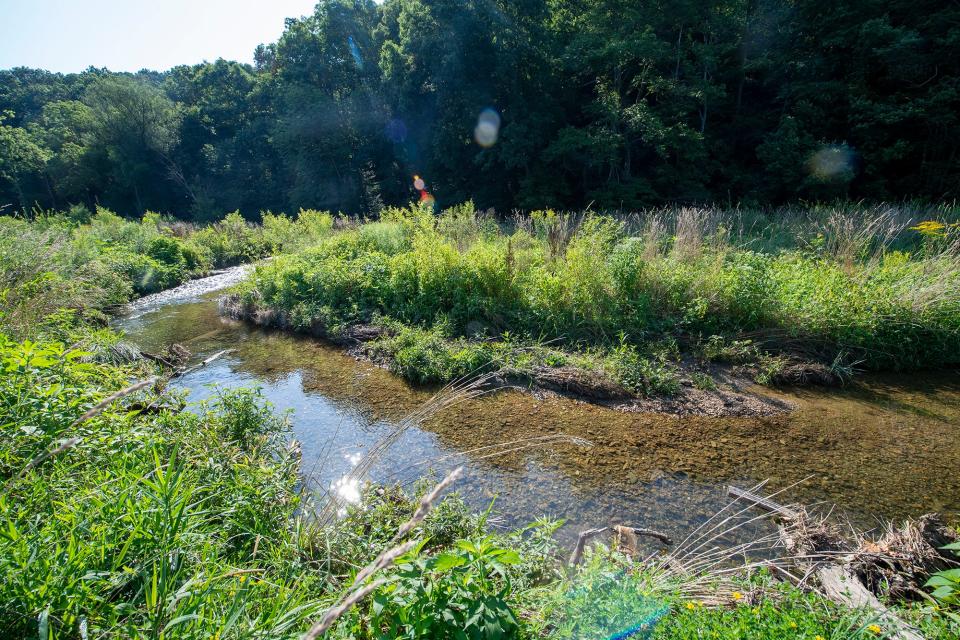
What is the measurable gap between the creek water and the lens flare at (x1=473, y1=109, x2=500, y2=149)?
15.8 meters

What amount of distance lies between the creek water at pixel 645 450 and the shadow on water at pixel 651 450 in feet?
0.05

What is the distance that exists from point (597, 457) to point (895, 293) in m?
5.70

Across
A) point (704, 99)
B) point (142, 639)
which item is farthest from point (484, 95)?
point (142, 639)

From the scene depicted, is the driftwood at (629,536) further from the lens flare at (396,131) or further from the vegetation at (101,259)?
the lens flare at (396,131)

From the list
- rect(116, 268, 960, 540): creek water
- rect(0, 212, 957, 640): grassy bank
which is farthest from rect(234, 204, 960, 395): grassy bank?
rect(0, 212, 957, 640): grassy bank

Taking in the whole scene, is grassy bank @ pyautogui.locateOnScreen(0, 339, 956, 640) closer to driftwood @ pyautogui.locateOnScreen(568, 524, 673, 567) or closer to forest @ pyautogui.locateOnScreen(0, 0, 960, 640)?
forest @ pyautogui.locateOnScreen(0, 0, 960, 640)

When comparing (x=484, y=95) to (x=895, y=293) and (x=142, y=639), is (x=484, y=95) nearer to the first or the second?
(x=895, y=293)

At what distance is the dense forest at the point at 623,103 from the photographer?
1454 centimetres

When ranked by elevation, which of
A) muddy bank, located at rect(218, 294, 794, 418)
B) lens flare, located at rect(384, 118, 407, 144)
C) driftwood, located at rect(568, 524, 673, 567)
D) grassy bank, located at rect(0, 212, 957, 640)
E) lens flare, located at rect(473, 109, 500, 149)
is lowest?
muddy bank, located at rect(218, 294, 794, 418)

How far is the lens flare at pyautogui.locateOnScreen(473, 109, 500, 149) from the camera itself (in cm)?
1878

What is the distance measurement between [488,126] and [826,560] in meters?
19.7

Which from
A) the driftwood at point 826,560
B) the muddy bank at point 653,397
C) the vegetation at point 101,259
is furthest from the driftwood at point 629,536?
the vegetation at point 101,259

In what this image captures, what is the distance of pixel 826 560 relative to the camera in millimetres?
2697

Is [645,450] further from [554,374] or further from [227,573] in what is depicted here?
[227,573]
